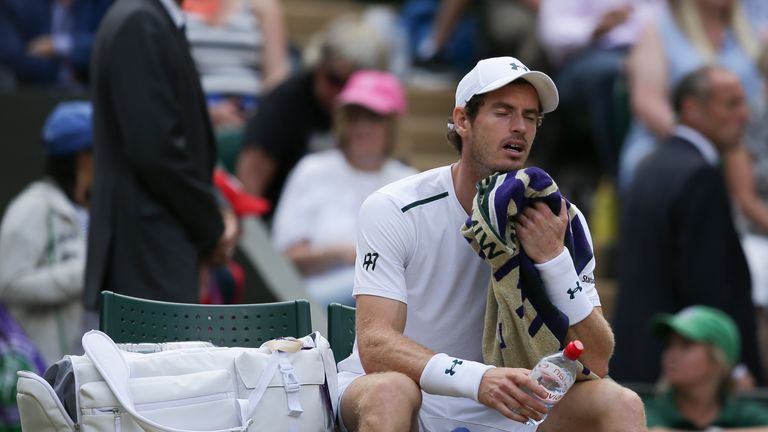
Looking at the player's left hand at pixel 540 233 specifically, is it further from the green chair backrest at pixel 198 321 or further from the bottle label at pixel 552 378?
the green chair backrest at pixel 198 321

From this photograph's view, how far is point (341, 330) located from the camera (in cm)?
502

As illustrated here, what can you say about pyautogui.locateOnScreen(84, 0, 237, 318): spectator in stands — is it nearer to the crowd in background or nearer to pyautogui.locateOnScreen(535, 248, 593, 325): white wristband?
the crowd in background

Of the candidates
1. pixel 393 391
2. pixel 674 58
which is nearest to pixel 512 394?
pixel 393 391

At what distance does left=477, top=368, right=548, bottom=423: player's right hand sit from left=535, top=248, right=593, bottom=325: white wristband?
225 millimetres

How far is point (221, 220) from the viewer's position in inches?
240

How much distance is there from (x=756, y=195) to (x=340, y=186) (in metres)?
2.48

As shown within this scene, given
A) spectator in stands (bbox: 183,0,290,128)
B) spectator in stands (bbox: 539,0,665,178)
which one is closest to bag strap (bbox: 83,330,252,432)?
spectator in stands (bbox: 183,0,290,128)

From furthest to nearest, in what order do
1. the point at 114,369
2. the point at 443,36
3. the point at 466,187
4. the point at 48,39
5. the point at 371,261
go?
the point at 443,36, the point at 48,39, the point at 466,187, the point at 371,261, the point at 114,369

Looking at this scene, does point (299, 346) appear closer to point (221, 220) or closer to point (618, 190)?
point (221, 220)

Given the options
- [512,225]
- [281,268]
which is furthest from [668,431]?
[512,225]

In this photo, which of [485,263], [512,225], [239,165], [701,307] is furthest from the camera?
[239,165]

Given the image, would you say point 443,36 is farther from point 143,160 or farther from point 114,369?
point 114,369

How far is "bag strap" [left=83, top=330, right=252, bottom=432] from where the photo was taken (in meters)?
4.04

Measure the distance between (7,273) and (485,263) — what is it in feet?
8.60
